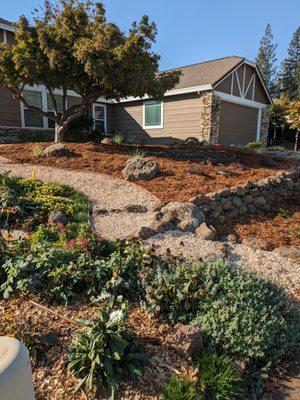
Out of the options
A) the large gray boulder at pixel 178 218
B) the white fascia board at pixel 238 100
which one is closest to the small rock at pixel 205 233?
the large gray boulder at pixel 178 218

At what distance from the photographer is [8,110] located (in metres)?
14.0

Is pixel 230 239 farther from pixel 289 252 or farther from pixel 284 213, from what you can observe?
pixel 284 213

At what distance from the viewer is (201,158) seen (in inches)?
358

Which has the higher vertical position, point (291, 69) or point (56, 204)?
point (291, 69)

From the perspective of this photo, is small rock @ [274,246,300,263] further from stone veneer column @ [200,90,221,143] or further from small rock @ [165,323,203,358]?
stone veneer column @ [200,90,221,143]

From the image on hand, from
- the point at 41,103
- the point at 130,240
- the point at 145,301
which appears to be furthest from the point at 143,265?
the point at 41,103

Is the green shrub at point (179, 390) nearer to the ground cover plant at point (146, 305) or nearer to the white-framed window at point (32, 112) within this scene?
the ground cover plant at point (146, 305)

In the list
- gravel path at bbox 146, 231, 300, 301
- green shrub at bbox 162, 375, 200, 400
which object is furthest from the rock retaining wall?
green shrub at bbox 162, 375, 200, 400

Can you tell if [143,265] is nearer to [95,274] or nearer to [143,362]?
[95,274]

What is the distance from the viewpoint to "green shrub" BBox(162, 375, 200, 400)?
2098mm

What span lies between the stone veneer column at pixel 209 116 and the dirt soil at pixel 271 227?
8880 mm

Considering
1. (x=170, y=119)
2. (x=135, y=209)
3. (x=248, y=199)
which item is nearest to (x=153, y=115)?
(x=170, y=119)

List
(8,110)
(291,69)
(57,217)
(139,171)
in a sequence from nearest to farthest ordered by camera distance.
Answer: (57,217) < (139,171) < (8,110) < (291,69)

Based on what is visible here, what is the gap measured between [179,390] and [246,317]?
0.88m
